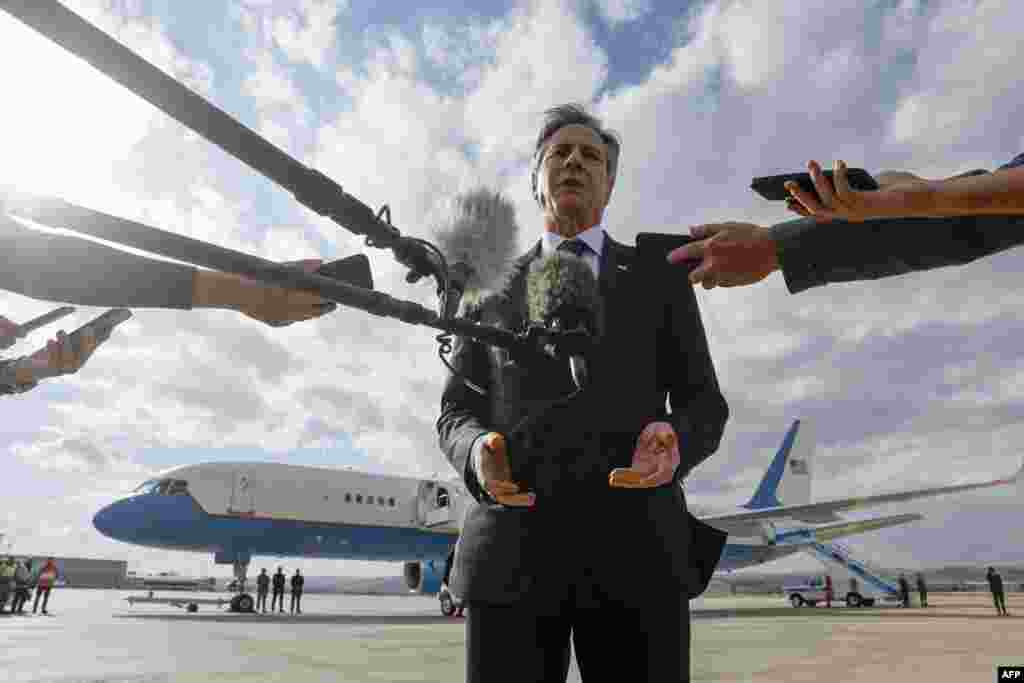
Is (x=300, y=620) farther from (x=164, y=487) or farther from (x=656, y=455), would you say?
(x=656, y=455)

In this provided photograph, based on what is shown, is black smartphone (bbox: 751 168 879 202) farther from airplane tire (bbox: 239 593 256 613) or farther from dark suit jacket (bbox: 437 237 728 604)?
airplane tire (bbox: 239 593 256 613)

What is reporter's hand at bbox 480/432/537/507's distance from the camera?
5.42 ft

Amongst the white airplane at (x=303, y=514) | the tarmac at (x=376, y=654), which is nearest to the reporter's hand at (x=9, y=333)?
the tarmac at (x=376, y=654)

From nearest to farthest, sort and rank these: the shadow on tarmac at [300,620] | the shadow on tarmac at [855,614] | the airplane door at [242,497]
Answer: the shadow on tarmac at [300,620]
the airplane door at [242,497]
the shadow on tarmac at [855,614]

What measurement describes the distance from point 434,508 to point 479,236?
67.7ft

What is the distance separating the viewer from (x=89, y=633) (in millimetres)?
11125

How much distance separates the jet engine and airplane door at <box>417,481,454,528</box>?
5.38ft

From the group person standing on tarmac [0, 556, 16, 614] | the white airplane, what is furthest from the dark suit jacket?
person standing on tarmac [0, 556, 16, 614]

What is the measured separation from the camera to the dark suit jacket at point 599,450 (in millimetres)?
1850

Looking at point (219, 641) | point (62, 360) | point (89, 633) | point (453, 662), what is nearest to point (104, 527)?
point (89, 633)

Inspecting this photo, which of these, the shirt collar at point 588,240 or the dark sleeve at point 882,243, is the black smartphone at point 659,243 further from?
the shirt collar at point 588,240

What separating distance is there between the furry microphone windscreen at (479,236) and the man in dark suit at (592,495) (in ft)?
0.22

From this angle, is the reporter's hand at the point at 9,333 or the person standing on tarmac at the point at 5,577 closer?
the reporter's hand at the point at 9,333

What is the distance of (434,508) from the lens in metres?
21.7
